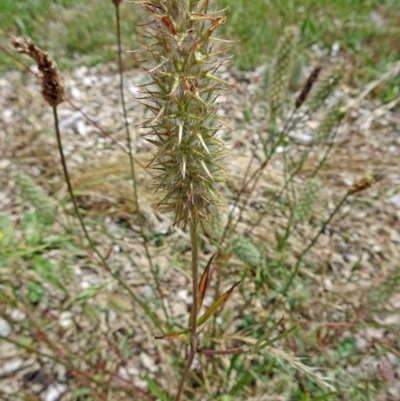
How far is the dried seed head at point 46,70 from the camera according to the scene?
3.73ft

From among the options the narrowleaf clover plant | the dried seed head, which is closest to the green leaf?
the dried seed head

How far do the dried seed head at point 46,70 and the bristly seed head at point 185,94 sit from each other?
0.39 meters

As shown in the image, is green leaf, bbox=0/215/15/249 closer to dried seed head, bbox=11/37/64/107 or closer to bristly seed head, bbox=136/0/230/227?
dried seed head, bbox=11/37/64/107

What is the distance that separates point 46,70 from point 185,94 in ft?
1.73

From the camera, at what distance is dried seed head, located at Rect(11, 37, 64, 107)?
1138mm

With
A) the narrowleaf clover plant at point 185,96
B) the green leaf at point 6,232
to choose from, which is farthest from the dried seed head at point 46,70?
the green leaf at point 6,232

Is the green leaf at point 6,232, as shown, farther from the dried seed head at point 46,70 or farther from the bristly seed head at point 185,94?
the bristly seed head at point 185,94

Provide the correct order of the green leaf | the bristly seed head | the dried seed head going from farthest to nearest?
the green leaf → the dried seed head → the bristly seed head

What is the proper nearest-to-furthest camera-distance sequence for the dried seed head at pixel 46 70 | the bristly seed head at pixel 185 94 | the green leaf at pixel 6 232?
the bristly seed head at pixel 185 94
the dried seed head at pixel 46 70
the green leaf at pixel 6 232

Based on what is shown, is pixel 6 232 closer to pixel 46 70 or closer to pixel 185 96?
pixel 46 70

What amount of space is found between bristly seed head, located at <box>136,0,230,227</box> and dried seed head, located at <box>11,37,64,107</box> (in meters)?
0.39

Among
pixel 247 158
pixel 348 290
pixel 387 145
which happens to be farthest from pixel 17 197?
pixel 387 145

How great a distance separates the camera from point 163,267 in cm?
245

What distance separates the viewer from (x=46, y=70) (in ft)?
3.80
